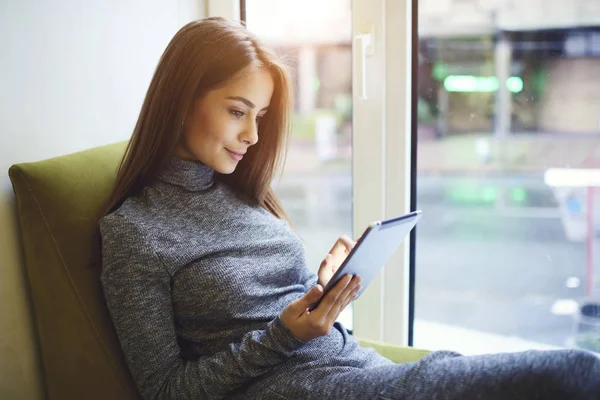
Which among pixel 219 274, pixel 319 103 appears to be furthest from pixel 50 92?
pixel 319 103

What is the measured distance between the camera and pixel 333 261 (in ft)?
4.54

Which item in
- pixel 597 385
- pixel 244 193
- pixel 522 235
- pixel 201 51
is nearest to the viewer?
pixel 597 385

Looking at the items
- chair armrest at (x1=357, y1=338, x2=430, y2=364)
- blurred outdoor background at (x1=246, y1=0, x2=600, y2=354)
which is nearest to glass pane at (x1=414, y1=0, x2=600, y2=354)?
blurred outdoor background at (x1=246, y1=0, x2=600, y2=354)

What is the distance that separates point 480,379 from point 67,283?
0.66 meters

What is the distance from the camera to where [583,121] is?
157 cm

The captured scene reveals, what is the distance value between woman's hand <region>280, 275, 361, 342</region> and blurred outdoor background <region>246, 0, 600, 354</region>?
713 millimetres

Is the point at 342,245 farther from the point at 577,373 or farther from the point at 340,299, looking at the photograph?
the point at 577,373

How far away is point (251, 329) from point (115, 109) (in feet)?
1.98

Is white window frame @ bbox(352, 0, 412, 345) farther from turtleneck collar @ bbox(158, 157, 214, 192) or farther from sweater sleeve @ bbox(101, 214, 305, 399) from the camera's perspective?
sweater sleeve @ bbox(101, 214, 305, 399)

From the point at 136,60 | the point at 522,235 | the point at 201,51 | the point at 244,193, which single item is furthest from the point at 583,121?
the point at 136,60

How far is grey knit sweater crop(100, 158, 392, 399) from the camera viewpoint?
1.11 meters

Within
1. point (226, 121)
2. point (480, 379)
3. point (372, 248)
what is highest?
point (226, 121)

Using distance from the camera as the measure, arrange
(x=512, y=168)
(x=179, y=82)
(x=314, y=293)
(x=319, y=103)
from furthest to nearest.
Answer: (x=319, y=103) → (x=512, y=168) → (x=179, y=82) → (x=314, y=293)

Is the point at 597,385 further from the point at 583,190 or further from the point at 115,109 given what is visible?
the point at 115,109
